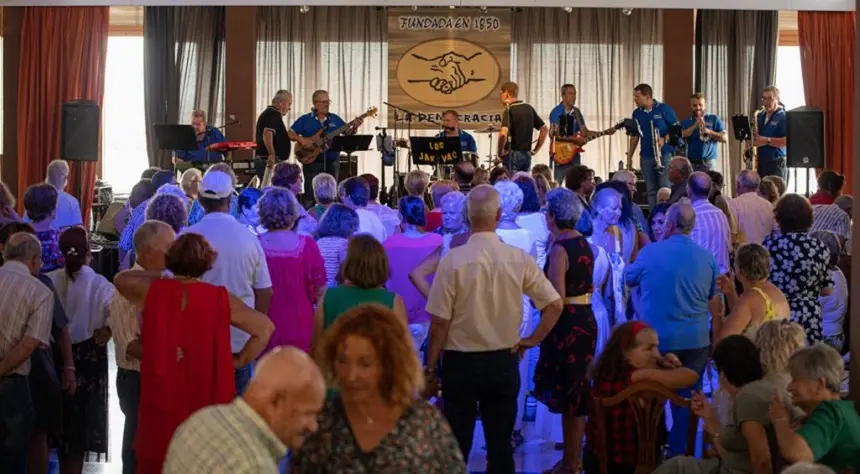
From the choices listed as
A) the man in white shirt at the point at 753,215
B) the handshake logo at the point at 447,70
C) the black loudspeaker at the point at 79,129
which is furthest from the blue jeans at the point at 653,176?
the black loudspeaker at the point at 79,129

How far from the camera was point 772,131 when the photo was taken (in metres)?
15.1

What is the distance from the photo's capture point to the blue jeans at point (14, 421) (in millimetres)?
5859

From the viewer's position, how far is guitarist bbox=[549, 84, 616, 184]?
612 inches

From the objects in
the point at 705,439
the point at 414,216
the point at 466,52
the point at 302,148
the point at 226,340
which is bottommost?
the point at 705,439

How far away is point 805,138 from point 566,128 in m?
2.69

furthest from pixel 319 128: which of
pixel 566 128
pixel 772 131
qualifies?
pixel 772 131

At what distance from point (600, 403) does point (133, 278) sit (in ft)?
6.47

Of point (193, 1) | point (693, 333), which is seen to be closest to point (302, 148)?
point (193, 1)

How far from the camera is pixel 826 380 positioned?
4641mm

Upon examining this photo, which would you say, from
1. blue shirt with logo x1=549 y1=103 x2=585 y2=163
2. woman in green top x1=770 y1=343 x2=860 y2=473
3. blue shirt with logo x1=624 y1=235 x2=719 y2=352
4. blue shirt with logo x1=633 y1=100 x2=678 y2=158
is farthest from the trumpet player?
woman in green top x1=770 y1=343 x2=860 y2=473

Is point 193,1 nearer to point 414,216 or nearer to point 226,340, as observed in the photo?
point 414,216

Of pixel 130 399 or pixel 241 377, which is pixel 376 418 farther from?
pixel 241 377

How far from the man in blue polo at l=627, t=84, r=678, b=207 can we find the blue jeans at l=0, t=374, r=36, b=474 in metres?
9.57

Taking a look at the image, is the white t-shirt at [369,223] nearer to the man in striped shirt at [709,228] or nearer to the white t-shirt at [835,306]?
the man in striped shirt at [709,228]
